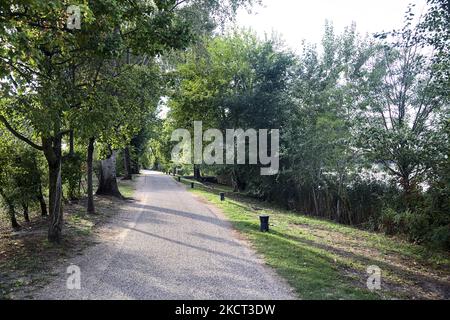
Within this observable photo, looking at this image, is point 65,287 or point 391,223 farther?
point 391,223

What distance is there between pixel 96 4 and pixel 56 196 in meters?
4.61

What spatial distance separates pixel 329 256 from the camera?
26.7 feet

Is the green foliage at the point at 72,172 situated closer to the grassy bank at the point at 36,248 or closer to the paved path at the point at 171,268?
the grassy bank at the point at 36,248

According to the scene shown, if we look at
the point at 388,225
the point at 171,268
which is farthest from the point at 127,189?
the point at 171,268

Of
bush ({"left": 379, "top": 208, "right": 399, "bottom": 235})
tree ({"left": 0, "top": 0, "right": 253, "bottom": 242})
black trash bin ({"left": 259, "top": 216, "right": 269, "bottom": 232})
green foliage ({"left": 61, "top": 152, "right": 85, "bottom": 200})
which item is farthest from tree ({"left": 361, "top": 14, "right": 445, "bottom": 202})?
green foliage ({"left": 61, "top": 152, "right": 85, "bottom": 200})

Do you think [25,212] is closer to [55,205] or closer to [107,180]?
[55,205]

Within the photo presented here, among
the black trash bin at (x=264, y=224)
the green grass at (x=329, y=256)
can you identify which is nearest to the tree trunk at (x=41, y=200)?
the green grass at (x=329, y=256)

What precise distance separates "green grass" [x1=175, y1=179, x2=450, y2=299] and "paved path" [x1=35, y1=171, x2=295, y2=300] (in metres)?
0.45

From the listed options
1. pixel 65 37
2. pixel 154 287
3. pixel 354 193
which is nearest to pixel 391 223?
pixel 354 193

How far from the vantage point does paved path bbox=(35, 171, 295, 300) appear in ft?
17.8

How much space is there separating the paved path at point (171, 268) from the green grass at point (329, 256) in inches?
17.7

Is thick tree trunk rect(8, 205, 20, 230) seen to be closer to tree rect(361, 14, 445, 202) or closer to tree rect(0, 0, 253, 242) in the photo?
tree rect(0, 0, 253, 242)

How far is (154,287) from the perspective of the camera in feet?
18.6
